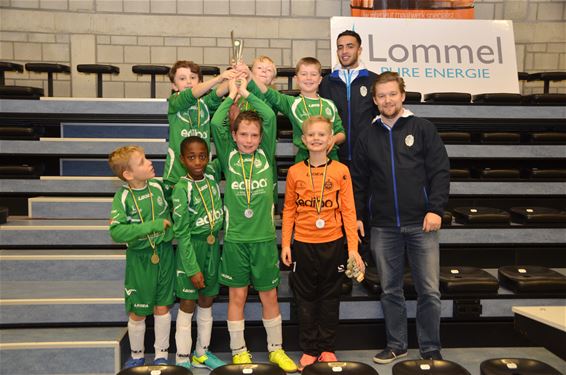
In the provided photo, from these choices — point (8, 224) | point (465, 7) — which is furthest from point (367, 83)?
point (465, 7)

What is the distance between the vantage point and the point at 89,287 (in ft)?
10.7

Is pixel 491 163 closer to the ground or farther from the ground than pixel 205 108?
closer to the ground

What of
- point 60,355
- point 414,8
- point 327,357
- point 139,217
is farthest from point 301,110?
point 414,8

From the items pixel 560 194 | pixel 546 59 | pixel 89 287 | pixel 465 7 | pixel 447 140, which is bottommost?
pixel 89 287

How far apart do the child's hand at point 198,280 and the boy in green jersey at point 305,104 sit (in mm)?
917

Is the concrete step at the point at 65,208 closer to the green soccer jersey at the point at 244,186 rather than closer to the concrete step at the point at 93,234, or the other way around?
the concrete step at the point at 93,234

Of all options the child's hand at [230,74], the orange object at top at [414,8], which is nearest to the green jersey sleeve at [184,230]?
the child's hand at [230,74]

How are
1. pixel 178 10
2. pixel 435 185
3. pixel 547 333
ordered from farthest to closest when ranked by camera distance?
pixel 178 10 < pixel 435 185 < pixel 547 333

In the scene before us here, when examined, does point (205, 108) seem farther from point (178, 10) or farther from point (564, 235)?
point (178, 10)

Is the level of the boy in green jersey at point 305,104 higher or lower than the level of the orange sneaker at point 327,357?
higher

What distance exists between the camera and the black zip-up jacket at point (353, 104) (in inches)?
130

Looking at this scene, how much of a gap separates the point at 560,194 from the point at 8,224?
4.32 m

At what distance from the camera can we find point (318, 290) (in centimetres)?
279

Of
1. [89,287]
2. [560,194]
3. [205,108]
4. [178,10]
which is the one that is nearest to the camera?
[205,108]
